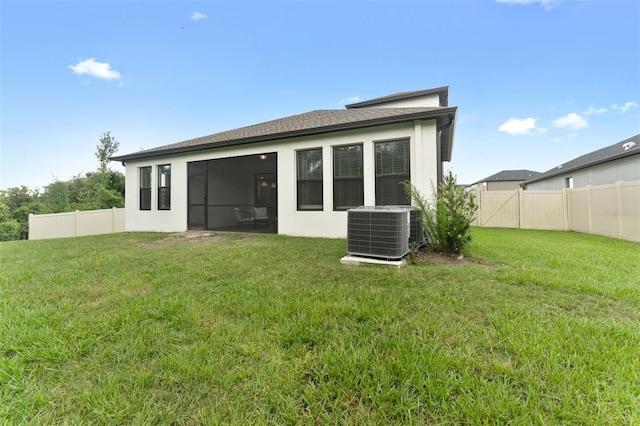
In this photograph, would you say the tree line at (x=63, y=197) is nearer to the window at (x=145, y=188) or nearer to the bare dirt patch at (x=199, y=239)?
the window at (x=145, y=188)

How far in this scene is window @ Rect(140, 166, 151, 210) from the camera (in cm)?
937

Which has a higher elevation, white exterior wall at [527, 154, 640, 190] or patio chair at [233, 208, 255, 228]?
white exterior wall at [527, 154, 640, 190]

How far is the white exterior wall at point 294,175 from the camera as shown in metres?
5.45

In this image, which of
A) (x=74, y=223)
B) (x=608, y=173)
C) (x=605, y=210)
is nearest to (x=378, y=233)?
(x=605, y=210)

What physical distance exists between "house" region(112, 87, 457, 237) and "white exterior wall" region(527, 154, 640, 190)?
19.9ft

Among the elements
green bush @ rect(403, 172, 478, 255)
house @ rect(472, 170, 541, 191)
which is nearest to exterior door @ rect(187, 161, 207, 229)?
green bush @ rect(403, 172, 478, 255)

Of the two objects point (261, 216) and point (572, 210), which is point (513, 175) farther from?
point (261, 216)

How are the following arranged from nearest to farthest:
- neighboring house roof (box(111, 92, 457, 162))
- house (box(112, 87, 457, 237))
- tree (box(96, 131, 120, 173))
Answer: neighboring house roof (box(111, 92, 457, 162)), house (box(112, 87, 457, 237)), tree (box(96, 131, 120, 173))

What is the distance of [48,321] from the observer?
208cm

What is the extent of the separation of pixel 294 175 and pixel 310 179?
0.50 meters

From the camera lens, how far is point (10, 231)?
12.5 metres

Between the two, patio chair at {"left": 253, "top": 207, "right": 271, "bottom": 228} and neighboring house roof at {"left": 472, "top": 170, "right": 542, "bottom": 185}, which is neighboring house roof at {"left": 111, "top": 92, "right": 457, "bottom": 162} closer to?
patio chair at {"left": 253, "top": 207, "right": 271, "bottom": 228}

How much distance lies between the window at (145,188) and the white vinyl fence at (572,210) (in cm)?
1369

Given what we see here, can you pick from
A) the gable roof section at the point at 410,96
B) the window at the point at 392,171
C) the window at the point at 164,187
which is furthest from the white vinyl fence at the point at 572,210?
the window at the point at 164,187
